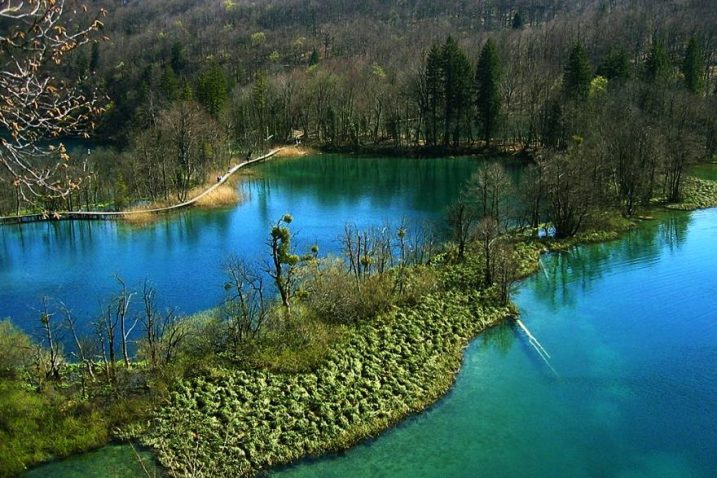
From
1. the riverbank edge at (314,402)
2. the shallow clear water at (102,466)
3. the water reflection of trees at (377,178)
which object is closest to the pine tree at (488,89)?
the water reflection of trees at (377,178)

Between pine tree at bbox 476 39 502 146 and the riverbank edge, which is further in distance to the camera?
pine tree at bbox 476 39 502 146

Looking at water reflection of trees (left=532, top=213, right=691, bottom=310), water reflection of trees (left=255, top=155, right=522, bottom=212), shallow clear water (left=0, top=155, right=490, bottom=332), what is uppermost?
water reflection of trees (left=255, top=155, right=522, bottom=212)

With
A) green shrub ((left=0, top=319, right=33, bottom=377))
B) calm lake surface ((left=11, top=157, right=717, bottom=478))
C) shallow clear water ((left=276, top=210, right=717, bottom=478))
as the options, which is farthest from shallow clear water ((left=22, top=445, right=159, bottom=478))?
green shrub ((left=0, top=319, right=33, bottom=377))

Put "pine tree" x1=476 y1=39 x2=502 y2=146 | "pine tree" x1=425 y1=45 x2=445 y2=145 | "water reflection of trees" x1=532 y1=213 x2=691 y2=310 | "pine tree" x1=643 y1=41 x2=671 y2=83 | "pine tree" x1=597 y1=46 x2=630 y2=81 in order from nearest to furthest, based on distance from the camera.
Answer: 1. "water reflection of trees" x1=532 y1=213 x2=691 y2=310
2. "pine tree" x1=643 y1=41 x2=671 y2=83
3. "pine tree" x1=597 y1=46 x2=630 y2=81
4. "pine tree" x1=476 y1=39 x2=502 y2=146
5. "pine tree" x1=425 y1=45 x2=445 y2=145

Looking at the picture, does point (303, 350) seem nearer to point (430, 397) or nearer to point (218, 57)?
point (430, 397)

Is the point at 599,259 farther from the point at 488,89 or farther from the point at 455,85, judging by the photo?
the point at 455,85

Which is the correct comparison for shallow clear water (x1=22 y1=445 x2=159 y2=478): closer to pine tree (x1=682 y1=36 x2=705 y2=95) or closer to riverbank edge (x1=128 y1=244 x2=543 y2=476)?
riverbank edge (x1=128 y1=244 x2=543 y2=476)

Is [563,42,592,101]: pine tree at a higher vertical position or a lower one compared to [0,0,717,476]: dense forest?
higher

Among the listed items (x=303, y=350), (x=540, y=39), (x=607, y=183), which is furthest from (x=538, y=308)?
(x=540, y=39)
